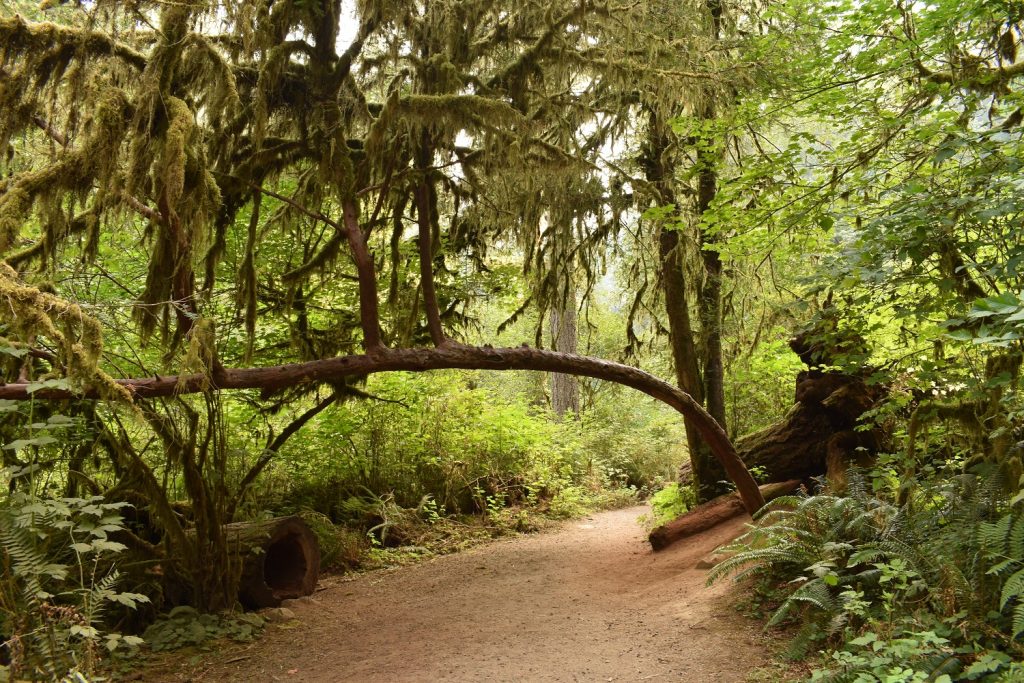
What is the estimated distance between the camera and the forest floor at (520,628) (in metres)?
5.13

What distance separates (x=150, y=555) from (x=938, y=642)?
6.40 meters

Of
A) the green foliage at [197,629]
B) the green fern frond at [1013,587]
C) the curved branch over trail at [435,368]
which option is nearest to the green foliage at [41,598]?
the curved branch over trail at [435,368]

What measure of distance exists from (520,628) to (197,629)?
291 cm

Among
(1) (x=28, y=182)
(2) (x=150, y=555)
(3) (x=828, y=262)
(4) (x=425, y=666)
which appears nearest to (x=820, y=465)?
(3) (x=828, y=262)

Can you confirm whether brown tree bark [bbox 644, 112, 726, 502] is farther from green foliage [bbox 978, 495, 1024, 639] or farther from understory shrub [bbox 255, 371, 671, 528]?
green foliage [bbox 978, 495, 1024, 639]

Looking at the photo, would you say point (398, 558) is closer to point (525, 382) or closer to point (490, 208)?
point (490, 208)

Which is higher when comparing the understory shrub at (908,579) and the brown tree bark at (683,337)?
the brown tree bark at (683,337)

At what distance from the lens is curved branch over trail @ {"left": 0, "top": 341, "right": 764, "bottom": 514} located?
5.07m

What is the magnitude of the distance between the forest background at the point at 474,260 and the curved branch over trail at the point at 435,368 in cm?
3

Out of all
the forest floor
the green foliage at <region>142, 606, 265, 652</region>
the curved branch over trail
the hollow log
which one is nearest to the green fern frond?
the forest floor

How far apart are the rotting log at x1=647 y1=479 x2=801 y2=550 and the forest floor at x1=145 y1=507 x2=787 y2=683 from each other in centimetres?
18

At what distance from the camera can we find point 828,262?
509 cm

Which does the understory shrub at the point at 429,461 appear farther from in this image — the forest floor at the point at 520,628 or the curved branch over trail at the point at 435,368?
the curved branch over trail at the point at 435,368

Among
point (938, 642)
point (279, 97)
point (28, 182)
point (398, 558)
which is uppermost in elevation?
point (279, 97)
